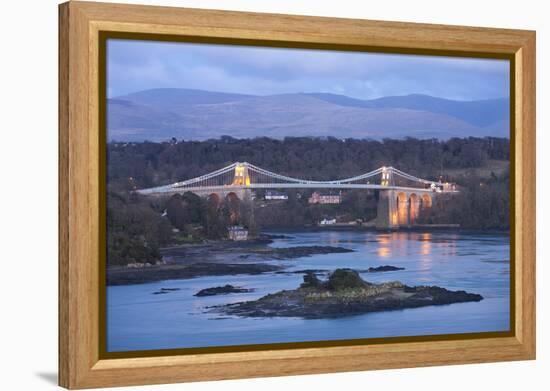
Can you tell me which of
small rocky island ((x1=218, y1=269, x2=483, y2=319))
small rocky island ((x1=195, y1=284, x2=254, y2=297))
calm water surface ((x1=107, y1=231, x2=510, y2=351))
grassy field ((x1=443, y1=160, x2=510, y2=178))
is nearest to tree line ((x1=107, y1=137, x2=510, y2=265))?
grassy field ((x1=443, y1=160, x2=510, y2=178))

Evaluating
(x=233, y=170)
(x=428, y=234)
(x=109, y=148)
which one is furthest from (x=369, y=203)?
(x=109, y=148)

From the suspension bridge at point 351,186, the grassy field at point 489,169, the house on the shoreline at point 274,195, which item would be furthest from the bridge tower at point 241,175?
the grassy field at point 489,169

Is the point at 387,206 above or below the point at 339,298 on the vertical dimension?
above

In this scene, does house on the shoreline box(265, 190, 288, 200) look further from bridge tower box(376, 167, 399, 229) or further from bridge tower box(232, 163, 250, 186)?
bridge tower box(376, 167, 399, 229)

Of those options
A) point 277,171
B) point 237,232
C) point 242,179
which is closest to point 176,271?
point 237,232

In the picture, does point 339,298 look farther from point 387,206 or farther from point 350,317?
point 387,206

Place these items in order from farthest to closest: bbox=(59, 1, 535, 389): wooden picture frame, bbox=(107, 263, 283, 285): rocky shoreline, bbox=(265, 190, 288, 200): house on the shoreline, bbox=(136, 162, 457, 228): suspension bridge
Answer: bbox=(265, 190, 288, 200): house on the shoreline
bbox=(136, 162, 457, 228): suspension bridge
bbox=(107, 263, 283, 285): rocky shoreline
bbox=(59, 1, 535, 389): wooden picture frame
